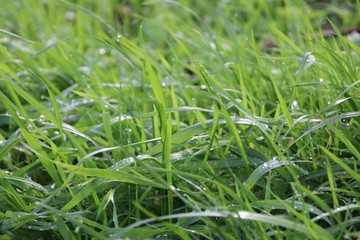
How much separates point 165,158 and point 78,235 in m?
0.27

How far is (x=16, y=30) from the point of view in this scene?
316cm

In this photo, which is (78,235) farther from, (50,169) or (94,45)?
(94,45)

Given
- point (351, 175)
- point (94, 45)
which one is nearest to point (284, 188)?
point (351, 175)

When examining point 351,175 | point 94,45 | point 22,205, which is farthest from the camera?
point 94,45

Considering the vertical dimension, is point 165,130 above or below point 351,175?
above

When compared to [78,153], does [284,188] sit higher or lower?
lower

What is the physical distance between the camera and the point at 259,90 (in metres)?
2.06

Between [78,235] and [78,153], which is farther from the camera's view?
[78,153]

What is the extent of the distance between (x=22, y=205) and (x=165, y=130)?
0.41m

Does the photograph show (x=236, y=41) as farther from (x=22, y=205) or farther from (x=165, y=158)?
(x=22, y=205)

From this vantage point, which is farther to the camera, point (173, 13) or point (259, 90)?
point (173, 13)

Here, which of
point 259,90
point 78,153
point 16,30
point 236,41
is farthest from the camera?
point 16,30

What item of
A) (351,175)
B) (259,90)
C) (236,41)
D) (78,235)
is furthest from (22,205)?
(236,41)

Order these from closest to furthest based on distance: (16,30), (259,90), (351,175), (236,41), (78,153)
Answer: (351,175) → (78,153) → (259,90) → (236,41) → (16,30)
